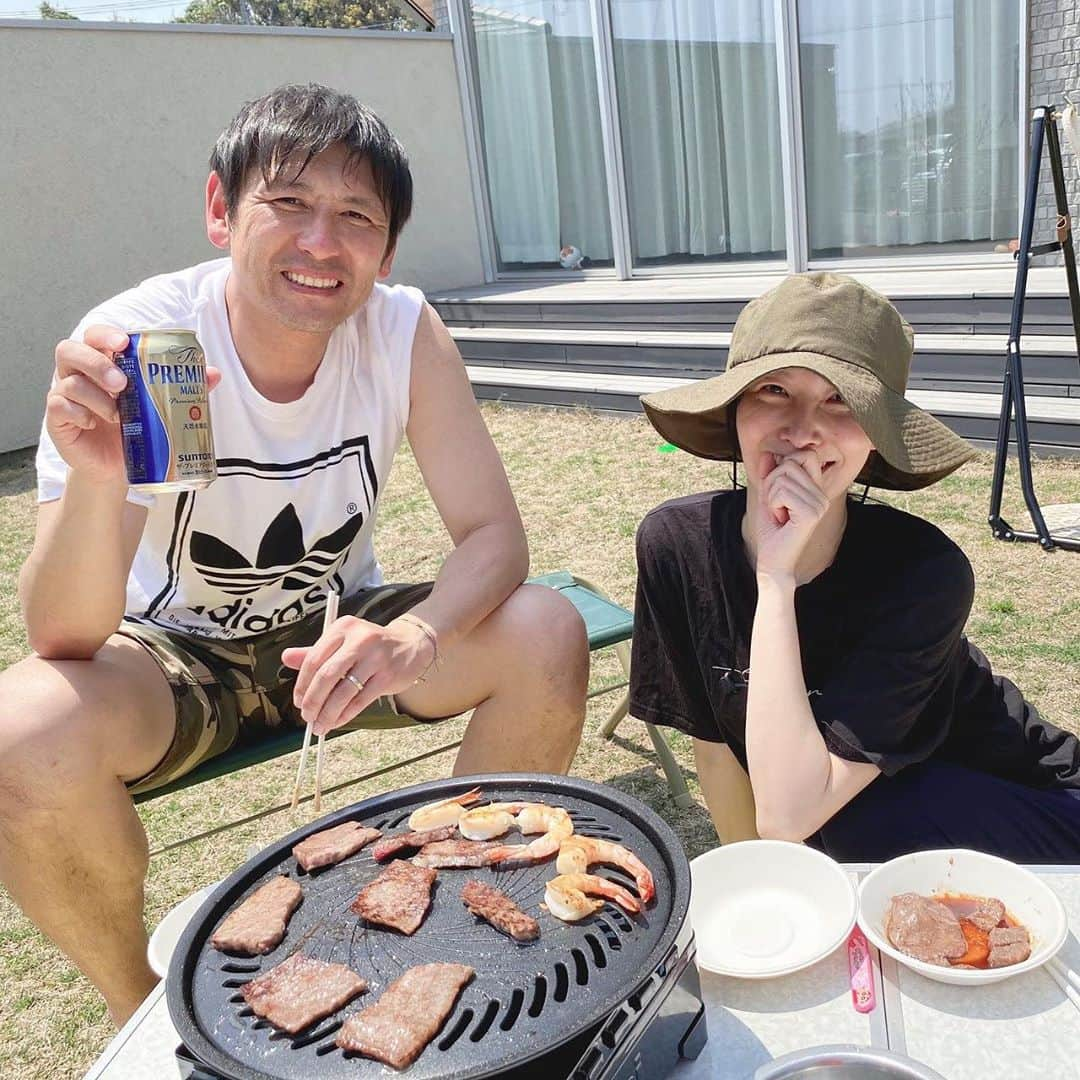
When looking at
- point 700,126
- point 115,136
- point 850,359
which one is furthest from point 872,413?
point 115,136

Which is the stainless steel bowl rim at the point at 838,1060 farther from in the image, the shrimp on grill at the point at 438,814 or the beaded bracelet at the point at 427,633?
the beaded bracelet at the point at 427,633

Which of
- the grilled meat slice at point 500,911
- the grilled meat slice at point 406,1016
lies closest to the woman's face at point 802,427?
the grilled meat slice at point 500,911

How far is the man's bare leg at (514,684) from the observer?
6.82 feet

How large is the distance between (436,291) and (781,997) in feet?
29.5

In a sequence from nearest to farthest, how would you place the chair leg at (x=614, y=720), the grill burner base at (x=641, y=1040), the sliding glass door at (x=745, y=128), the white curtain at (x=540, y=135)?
the grill burner base at (x=641, y=1040) < the chair leg at (x=614, y=720) < the sliding glass door at (x=745, y=128) < the white curtain at (x=540, y=135)

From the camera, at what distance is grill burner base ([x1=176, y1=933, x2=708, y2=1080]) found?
3.18 ft

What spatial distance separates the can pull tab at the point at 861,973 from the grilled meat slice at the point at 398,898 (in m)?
0.53

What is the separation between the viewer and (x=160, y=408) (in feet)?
4.95

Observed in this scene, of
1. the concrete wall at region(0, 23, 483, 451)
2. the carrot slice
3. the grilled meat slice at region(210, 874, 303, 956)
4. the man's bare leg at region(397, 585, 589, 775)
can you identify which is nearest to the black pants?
the carrot slice

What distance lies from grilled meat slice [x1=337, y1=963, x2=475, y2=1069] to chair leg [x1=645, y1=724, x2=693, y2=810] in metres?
1.71

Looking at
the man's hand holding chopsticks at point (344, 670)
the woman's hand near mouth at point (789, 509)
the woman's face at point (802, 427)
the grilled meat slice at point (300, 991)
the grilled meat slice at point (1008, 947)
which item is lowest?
the grilled meat slice at point (1008, 947)

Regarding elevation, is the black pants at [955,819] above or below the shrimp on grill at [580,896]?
below

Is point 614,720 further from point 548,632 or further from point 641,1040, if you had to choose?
point 641,1040

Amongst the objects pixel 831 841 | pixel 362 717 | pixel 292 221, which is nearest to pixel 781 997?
pixel 831 841
